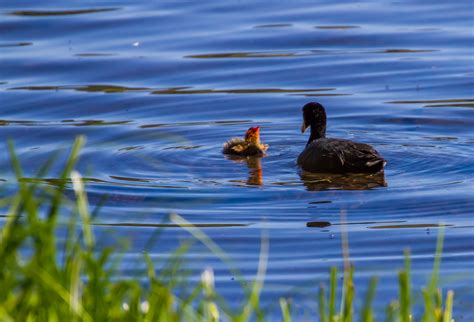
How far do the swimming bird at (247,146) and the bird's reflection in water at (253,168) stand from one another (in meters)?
0.05

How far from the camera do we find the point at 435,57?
1630 centimetres

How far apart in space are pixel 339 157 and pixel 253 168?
0.86m

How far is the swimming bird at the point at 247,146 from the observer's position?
38.3 feet

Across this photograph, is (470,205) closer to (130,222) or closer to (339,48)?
(130,222)

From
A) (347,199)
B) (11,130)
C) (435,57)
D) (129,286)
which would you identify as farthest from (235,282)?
(435,57)

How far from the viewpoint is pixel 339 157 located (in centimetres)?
1122

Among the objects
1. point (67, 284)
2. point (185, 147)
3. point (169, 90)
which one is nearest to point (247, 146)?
point (185, 147)

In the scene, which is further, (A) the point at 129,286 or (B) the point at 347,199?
(B) the point at 347,199

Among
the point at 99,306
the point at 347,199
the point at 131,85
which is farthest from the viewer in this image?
the point at 131,85

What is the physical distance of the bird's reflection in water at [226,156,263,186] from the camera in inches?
426

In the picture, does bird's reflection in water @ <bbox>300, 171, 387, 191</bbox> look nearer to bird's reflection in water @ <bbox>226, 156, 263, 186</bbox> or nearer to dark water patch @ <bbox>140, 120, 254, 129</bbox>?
bird's reflection in water @ <bbox>226, 156, 263, 186</bbox>

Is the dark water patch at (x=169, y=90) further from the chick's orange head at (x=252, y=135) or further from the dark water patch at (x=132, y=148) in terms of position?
the chick's orange head at (x=252, y=135)

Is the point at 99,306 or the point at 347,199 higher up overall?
the point at 99,306

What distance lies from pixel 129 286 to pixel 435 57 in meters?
12.5
